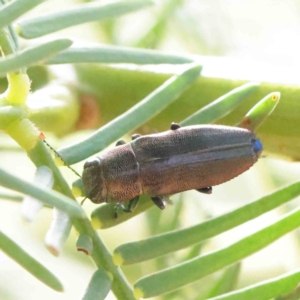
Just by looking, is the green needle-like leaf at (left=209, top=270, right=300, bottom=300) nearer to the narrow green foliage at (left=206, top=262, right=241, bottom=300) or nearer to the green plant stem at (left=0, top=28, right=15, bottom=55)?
the narrow green foliage at (left=206, top=262, right=241, bottom=300)

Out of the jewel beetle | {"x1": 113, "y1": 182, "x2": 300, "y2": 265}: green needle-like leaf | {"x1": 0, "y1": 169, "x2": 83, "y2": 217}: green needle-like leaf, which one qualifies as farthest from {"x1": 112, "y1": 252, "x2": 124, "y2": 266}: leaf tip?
the jewel beetle

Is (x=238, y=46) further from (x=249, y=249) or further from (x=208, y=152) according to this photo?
(x=249, y=249)

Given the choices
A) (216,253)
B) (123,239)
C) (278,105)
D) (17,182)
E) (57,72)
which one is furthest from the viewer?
(123,239)

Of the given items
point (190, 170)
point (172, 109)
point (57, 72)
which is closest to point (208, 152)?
point (190, 170)

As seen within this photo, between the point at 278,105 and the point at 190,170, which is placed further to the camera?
the point at 190,170

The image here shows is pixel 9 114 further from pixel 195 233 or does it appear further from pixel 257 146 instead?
pixel 257 146

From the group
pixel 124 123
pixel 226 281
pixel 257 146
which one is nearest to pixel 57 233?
pixel 124 123

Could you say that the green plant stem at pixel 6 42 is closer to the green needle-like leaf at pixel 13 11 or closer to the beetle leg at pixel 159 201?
the green needle-like leaf at pixel 13 11
